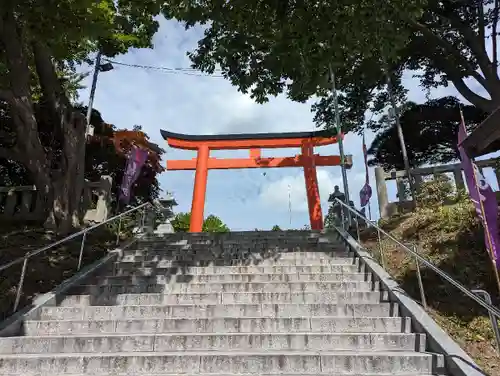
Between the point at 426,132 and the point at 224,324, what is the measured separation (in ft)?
47.5

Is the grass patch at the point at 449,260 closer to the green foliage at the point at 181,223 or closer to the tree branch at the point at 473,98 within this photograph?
the tree branch at the point at 473,98

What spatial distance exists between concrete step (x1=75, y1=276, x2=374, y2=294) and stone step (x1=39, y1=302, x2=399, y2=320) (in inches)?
26.8

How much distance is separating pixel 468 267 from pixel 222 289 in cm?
387

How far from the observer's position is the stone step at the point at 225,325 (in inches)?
175

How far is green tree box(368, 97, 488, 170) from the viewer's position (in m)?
15.6

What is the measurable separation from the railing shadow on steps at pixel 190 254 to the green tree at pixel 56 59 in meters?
2.24

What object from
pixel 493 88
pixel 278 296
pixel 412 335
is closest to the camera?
pixel 412 335

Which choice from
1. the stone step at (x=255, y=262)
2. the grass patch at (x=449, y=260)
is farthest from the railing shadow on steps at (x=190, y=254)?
the grass patch at (x=449, y=260)

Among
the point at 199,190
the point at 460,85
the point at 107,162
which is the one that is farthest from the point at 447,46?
the point at 107,162

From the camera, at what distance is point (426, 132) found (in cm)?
1619

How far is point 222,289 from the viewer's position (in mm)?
5828

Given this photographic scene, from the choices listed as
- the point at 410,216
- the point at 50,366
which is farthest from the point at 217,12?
the point at 410,216

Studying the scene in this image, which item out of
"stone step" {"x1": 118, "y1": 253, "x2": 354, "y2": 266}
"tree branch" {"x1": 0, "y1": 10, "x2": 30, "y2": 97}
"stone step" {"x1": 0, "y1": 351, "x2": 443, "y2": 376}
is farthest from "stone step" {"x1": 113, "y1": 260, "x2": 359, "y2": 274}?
"tree branch" {"x1": 0, "y1": 10, "x2": 30, "y2": 97}

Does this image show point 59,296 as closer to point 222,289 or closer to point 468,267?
point 222,289
